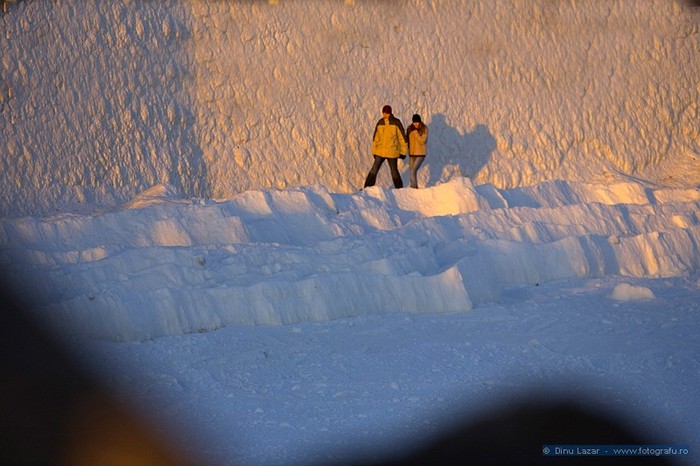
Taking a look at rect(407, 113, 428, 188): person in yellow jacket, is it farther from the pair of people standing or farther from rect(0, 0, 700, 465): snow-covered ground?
rect(0, 0, 700, 465): snow-covered ground

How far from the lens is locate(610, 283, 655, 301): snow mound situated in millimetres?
8133

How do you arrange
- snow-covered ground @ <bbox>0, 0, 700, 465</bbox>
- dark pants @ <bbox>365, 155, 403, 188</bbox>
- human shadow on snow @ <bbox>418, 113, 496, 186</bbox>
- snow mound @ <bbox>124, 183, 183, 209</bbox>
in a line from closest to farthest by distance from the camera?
1. snow-covered ground @ <bbox>0, 0, 700, 465</bbox>
2. snow mound @ <bbox>124, 183, 183, 209</bbox>
3. dark pants @ <bbox>365, 155, 403, 188</bbox>
4. human shadow on snow @ <bbox>418, 113, 496, 186</bbox>

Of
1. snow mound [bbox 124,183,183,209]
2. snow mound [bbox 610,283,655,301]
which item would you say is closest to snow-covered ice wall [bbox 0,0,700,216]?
snow mound [bbox 124,183,183,209]

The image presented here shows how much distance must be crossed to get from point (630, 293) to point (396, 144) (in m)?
3.99

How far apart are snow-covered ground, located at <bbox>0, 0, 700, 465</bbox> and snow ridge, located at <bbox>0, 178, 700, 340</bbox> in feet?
0.08

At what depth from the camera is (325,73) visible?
1212cm

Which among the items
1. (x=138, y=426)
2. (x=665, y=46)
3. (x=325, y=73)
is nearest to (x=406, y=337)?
(x=138, y=426)

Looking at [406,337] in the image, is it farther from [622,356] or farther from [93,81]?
[93,81]

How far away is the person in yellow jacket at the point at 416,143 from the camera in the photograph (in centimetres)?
1159

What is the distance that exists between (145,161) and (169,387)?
5.13m

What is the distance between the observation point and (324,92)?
12070 mm

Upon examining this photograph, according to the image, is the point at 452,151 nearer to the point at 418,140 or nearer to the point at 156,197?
the point at 418,140

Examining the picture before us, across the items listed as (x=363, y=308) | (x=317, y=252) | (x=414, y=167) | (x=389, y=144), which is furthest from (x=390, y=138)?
→ (x=363, y=308)

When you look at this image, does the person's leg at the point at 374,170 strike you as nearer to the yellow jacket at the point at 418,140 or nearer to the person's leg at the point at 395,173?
the person's leg at the point at 395,173
